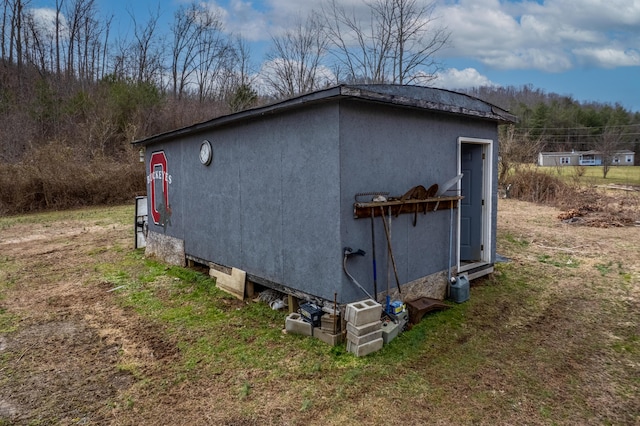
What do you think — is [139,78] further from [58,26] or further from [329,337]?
[329,337]

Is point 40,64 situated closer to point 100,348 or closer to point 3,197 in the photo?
point 3,197

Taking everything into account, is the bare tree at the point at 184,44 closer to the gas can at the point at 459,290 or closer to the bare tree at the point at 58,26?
the bare tree at the point at 58,26

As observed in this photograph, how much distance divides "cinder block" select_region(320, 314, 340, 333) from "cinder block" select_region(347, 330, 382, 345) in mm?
172

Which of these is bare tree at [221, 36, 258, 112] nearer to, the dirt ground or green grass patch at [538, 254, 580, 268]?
the dirt ground

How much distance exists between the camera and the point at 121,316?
14.5ft

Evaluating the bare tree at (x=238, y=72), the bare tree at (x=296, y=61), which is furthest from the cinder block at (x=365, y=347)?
the bare tree at (x=238, y=72)

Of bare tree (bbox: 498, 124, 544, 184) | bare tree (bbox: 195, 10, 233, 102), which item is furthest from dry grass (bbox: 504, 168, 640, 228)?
bare tree (bbox: 195, 10, 233, 102)

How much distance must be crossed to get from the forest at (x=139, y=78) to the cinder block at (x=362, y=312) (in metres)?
8.13

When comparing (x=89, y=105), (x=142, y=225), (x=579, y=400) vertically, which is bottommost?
(x=579, y=400)

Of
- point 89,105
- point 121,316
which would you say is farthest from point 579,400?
point 89,105

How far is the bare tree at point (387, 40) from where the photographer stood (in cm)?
1325

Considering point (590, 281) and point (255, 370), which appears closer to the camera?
point (255, 370)

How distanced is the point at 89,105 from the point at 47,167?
20.6 ft

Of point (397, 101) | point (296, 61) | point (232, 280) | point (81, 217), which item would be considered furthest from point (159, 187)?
point (296, 61)
